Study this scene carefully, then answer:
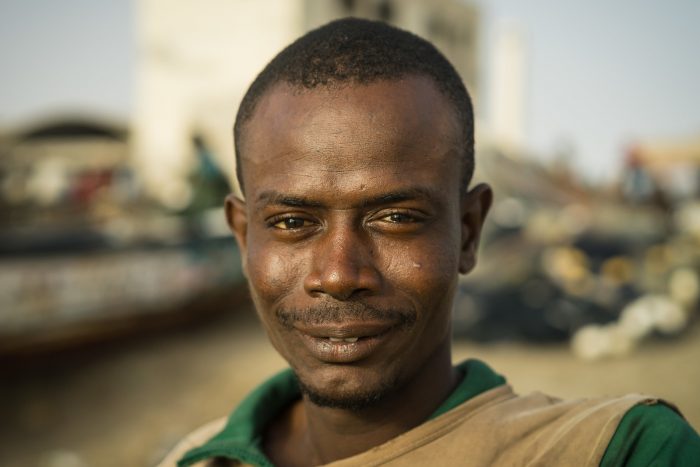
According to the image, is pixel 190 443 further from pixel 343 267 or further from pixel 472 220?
pixel 472 220

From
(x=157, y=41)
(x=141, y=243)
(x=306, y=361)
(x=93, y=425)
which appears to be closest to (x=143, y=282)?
(x=141, y=243)

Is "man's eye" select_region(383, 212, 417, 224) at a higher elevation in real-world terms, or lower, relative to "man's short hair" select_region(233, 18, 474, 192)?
lower

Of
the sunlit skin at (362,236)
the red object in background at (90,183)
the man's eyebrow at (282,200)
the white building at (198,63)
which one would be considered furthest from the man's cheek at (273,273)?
the red object in background at (90,183)

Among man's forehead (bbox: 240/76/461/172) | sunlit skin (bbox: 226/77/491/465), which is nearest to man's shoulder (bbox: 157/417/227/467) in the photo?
sunlit skin (bbox: 226/77/491/465)

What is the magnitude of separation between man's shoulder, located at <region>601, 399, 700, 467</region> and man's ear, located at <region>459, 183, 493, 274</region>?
0.53 m

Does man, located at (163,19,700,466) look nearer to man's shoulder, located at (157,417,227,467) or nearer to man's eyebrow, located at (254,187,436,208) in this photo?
man's eyebrow, located at (254,187,436,208)

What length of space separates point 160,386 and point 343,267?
6.33m

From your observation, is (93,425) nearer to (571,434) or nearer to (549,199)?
(571,434)

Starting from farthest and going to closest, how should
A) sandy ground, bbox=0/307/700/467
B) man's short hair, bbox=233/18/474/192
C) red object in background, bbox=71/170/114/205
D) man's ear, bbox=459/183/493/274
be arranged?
1. red object in background, bbox=71/170/114/205
2. sandy ground, bbox=0/307/700/467
3. man's ear, bbox=459/183/493/274
4. man's short hair, bbox=233/18/474/192

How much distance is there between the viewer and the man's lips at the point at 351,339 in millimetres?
1397

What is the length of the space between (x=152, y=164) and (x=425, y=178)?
15.8 m

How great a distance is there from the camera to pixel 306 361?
4.90 feet

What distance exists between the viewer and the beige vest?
1.29m

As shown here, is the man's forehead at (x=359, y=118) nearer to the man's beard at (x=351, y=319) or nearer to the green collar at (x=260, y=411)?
the man's beard at (x=351, y=319)
